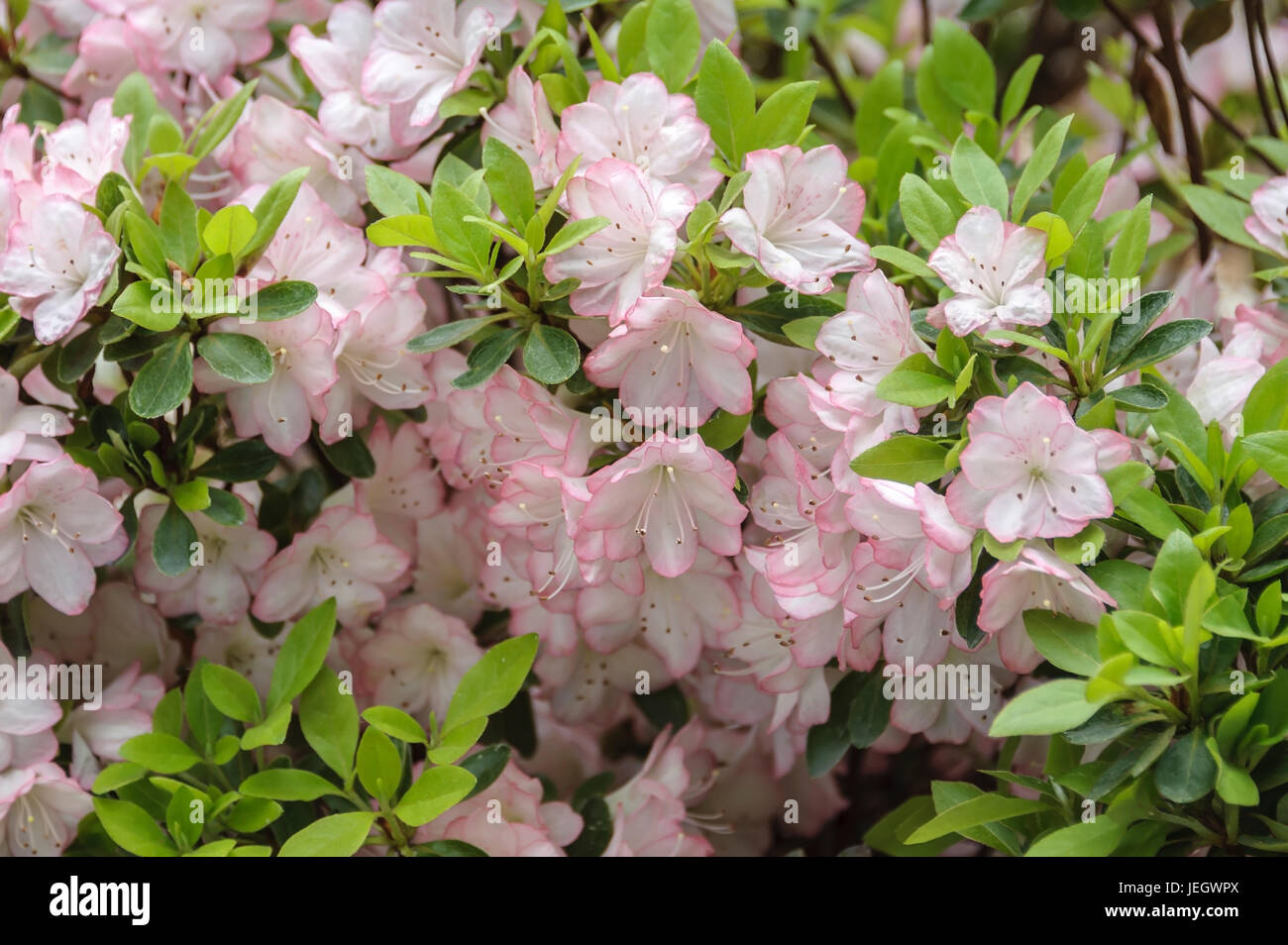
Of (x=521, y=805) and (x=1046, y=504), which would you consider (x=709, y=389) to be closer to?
(x=1046, y=504)

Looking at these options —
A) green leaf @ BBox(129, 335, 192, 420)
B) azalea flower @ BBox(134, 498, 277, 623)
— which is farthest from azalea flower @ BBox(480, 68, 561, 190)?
azalea flower @ BBox(134, 498, 277, 623)

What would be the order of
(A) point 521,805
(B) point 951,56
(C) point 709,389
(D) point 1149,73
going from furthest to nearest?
(D) point 1149,73 → (B) point 951,56 → (A) point 521,805 → (C) point 709,389

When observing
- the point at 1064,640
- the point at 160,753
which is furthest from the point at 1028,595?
the point at 160,753

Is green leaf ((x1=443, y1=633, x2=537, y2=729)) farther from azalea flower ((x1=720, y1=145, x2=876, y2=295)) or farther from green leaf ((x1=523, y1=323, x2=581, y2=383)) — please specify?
azalea flower ((x1=720, y1=145, x2=876, y2=295))

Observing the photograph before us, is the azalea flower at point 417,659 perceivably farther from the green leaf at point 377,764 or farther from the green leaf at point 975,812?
the green leaf at point 975,812

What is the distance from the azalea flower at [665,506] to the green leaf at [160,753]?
0.40 metres

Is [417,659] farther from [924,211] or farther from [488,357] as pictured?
[924,211]

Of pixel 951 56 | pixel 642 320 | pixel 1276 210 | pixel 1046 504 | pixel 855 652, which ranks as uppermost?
pixel 951 56

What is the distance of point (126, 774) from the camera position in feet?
3.57

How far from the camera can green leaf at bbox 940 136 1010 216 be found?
105cm

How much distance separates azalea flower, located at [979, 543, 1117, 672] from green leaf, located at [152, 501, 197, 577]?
27.1 inches

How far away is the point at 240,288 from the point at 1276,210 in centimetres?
96

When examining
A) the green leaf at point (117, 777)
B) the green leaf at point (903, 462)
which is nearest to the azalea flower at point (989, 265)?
the green leaf at point (903, 462)
